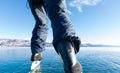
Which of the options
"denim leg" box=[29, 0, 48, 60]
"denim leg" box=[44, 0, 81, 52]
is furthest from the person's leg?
"denim leg" box=[29, 0, 48, 60]

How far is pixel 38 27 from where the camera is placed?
3.61 metres

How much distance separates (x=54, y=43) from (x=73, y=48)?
0.74ft

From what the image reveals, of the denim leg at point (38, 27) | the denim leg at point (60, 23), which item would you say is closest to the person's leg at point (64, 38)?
the denim leg at point (60, 23)

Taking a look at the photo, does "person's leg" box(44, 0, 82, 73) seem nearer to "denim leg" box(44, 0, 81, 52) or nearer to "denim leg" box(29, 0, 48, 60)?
"denim leg" box(44, 0, 81, 52)

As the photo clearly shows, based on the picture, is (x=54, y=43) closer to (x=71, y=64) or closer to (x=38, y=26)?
(x=71, y=64)

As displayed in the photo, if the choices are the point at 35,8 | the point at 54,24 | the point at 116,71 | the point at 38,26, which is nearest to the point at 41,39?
the point at 38,26

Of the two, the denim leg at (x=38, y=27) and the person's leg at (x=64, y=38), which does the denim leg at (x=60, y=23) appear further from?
the denim leg at (x=38, y=27)

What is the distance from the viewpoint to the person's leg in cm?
187

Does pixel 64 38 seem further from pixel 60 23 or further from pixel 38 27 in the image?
pixel 38 27

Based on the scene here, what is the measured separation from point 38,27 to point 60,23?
1.65 metres

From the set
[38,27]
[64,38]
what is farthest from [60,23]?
[38,27]

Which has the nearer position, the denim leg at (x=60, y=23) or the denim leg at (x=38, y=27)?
the denim leg at (x=60, y=23)

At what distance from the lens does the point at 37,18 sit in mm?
3600

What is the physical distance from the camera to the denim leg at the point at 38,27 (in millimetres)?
3483
